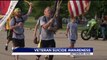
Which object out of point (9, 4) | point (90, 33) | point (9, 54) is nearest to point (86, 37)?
point (90, 33)

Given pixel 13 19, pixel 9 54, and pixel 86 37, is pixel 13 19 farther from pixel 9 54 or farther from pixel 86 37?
pixel 86 37

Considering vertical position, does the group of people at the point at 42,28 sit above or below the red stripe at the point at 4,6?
Answer: below

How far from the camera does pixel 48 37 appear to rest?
10.6 meters

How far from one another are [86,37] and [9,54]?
10284mm

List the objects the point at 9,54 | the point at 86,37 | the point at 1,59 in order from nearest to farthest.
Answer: the point at 1,59 → the point at 9,54 → the point at 86,37

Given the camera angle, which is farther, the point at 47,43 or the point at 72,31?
the point at 72,31

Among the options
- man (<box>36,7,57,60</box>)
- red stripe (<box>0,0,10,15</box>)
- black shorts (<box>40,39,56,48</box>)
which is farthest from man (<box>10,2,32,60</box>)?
red stripe (<box>0,0,10,15</box>)

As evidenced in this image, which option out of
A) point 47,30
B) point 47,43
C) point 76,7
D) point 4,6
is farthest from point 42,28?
point 76,7

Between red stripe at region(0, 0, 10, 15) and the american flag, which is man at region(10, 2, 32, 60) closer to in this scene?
red stripe at region(0, 0, 10, 15)

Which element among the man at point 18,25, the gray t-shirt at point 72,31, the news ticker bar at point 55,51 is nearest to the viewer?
the news ticker bar at point 55,51

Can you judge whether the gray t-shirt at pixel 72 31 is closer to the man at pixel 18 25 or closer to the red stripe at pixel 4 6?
the man at pixel 18 25

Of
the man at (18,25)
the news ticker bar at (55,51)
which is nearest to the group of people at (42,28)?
the man at (18,25)

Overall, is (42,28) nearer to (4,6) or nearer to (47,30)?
(47,30)

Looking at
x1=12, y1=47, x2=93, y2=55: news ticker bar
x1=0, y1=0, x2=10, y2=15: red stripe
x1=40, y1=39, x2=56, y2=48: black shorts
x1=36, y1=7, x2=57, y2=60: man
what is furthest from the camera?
x1=40, y1=39, x2=56, y2=48: black shorts
